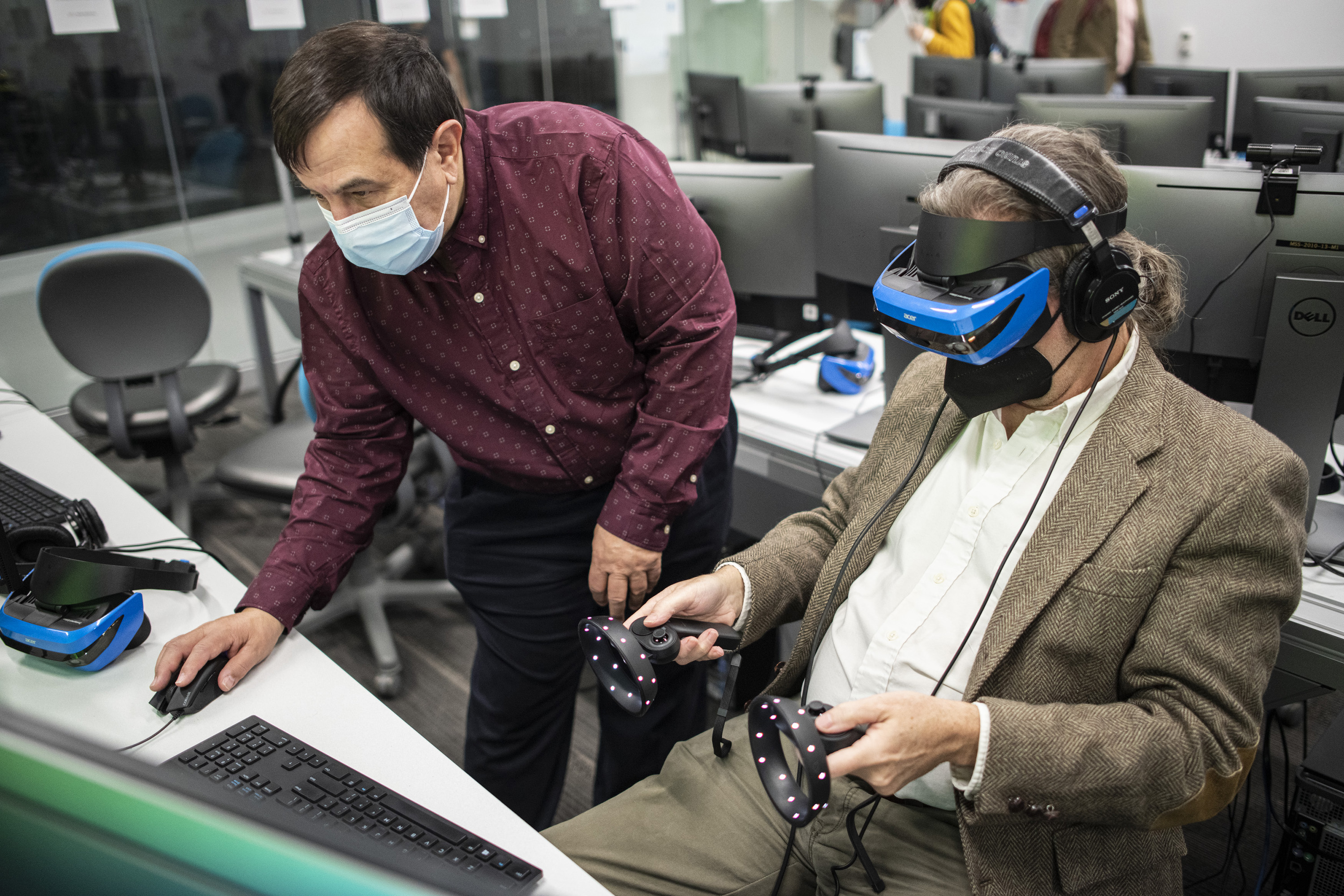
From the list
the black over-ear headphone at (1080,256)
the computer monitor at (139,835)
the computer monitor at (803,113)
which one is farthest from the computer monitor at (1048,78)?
the computer monitor at (139,835)

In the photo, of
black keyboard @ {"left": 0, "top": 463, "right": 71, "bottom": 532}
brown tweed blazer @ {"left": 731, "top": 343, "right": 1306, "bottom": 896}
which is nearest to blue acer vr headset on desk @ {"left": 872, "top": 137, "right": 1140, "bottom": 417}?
brown tweed blazer @ {"left": 731, "top": 343, "right": 1306, "bottom": 896}

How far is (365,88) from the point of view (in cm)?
112

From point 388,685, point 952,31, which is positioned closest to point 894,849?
point 388,685

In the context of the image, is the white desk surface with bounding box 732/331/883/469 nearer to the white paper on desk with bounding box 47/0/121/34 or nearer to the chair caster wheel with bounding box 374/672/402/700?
the chair caster wheel with bounding box 374/672/402/700

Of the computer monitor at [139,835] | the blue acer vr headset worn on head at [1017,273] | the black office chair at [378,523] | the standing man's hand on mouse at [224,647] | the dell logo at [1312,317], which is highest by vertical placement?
the blue acer vr headset worn on head at [1017,273]

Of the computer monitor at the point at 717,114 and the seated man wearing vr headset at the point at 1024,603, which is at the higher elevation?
the computer monitor at the point at 717,114

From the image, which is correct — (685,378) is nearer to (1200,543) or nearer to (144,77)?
(1200,543)

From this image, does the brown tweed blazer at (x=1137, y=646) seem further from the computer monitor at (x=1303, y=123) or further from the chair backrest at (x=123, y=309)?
the chair backrest at (x=123, y=309)

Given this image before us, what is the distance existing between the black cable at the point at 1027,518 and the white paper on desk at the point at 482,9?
451 cm

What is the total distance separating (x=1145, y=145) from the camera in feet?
8.90

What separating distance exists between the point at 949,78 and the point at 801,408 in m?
3.16

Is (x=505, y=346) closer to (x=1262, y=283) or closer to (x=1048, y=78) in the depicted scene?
(x=1262, y=283)

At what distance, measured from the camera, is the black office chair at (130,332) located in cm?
264

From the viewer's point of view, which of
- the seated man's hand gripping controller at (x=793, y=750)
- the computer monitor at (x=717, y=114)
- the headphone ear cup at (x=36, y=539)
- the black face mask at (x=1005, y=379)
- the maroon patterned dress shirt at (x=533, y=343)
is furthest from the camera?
the computer monitor at (x=717, y=114)
